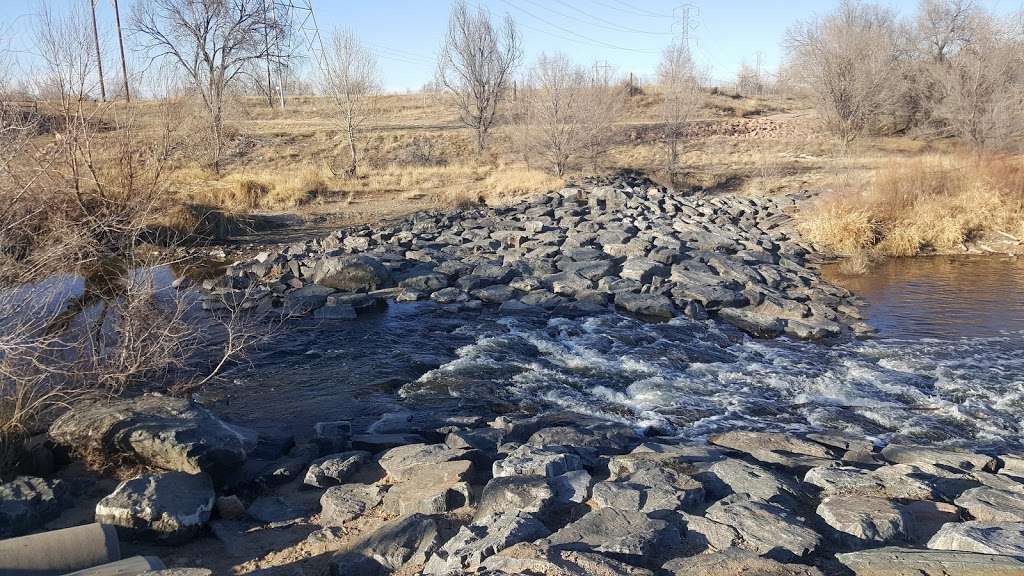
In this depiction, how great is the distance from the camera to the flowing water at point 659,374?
6926 millimetres

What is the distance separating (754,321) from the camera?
33.1 ft

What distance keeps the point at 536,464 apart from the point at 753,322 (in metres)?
6.05

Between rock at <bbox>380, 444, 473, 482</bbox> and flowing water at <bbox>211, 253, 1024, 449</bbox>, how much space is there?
62.4 inches

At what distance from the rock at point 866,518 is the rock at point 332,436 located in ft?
11.2

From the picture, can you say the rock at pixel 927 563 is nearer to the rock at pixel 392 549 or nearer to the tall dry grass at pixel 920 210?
the rock at pixel 392 549

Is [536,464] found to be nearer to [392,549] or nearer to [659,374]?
[392,549]

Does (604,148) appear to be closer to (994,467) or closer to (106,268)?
(106,268)

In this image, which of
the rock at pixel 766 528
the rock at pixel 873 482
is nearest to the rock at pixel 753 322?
the rock at pixel 873 482

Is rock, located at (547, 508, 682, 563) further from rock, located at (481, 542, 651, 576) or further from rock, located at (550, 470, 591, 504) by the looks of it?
rock, located at (550, 470, 591, 504)

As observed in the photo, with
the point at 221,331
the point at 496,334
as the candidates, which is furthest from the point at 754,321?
the point at 221,331

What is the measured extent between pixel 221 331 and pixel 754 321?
22.3ft

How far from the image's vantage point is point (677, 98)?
87.3 feet

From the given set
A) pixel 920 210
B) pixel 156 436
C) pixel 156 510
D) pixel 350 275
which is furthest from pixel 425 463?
pixel 920 210

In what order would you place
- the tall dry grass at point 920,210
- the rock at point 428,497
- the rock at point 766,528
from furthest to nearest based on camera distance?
the tall dry grass at point 920,210, the rock at point 428,497, the rock at point 766,528
